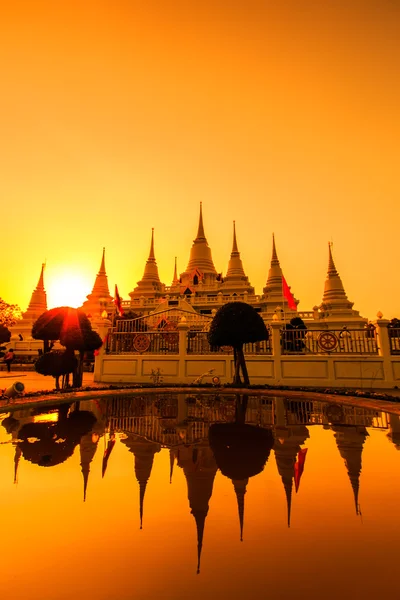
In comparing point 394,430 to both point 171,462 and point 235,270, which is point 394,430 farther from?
point 235,270

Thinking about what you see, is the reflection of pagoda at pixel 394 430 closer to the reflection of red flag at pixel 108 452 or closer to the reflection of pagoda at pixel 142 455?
the reflection of pagoda at pixel 142 455

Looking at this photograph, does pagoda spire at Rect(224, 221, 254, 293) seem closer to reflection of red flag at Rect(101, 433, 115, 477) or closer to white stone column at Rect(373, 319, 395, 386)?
white stone column at Rect(373, 319, 395, 386)

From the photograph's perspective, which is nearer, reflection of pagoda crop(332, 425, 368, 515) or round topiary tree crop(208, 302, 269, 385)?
reflection of pagoda crop(332, 425, 368, 515)

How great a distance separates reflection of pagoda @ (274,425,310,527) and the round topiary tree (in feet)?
21.6

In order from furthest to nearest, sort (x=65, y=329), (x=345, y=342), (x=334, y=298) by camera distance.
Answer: (x=334, y=298) < (x=345, y=342) < (x=65, y=329)

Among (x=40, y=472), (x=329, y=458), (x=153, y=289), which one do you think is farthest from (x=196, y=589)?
(x=153, y=289)

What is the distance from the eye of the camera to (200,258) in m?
51.7

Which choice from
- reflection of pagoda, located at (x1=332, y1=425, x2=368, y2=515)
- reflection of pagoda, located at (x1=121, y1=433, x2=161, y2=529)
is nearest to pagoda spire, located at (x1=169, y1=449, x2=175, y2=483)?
reflection of pagoda, located at (x1=121, y1=433, x2=161, y2=529)

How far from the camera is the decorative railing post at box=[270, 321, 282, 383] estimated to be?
47.1 ft

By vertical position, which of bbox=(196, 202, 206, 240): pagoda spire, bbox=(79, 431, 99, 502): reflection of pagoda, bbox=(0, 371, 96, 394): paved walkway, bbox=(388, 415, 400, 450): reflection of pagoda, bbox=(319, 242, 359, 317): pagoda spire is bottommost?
bbox=(79, 431, 99, 502): reflection of pagoda

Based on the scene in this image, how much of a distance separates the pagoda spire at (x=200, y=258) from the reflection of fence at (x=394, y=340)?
3656cm

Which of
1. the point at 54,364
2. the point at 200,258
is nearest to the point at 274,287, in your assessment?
the point at 200,258

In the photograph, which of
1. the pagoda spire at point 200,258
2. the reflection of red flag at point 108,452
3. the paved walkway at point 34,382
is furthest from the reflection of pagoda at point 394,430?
the pagoda spire at point 200,258

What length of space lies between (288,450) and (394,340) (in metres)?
10.9
